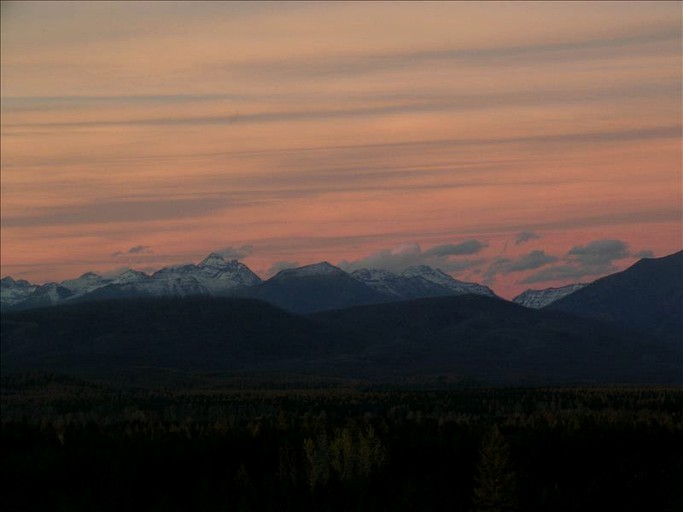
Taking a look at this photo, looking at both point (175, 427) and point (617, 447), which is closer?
point (617, 447)

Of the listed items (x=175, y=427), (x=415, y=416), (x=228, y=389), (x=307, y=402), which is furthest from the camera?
(x=228, y=389)

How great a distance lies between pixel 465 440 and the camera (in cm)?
7819

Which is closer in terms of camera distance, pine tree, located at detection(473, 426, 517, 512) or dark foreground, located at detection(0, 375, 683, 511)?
pine tree, located at detection(473, 426, 517, 512)

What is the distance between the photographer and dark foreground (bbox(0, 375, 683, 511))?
2361 inches

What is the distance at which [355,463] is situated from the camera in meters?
70.5

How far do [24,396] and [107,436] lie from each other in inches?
3047

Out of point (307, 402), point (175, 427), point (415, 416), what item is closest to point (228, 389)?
point (307, 402)

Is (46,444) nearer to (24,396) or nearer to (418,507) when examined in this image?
(418,507)

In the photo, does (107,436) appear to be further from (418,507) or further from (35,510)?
(418,507)

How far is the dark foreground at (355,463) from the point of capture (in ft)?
197

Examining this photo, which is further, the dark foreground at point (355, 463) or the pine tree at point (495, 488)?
the dark foreground at point (355, 463)

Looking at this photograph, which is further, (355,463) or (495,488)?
(355,463)

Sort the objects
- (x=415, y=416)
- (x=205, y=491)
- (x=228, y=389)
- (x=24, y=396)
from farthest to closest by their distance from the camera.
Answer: (x=228, y=389) → (x=24, y=396) → (x=415, y=416) → (x=205, y=491)

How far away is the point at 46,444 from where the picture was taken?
8312 cm
